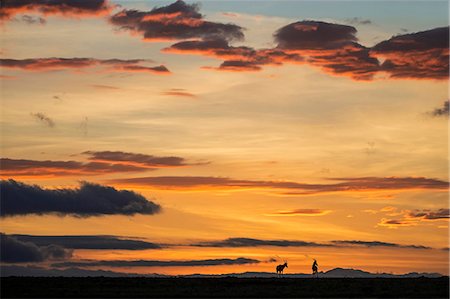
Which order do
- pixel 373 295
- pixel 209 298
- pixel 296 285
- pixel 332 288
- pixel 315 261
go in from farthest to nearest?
pixel 315 261, pixel 296 285, pixel 332 288, pixel 373 295, pixel 209 298

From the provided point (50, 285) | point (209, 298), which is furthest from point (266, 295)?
point (50, 285)

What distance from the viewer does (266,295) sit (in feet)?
235

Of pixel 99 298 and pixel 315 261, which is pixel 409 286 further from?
pixel 99 298

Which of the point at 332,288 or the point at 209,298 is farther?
the point at 332,288

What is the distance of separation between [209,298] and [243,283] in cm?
2181

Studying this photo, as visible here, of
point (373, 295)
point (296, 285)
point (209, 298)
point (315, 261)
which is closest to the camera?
point (209, 298)

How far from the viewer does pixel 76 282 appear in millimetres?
91062

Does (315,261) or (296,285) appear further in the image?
(315,261)

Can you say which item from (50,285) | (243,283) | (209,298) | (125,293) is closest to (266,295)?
(209,298)

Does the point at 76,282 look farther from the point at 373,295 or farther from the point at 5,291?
the point at 373,295

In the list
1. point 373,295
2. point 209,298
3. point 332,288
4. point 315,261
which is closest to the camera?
point 209,298

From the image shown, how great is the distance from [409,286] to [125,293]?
2815 centimetres

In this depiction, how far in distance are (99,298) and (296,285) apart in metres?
25.0

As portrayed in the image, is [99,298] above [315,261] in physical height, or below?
below
